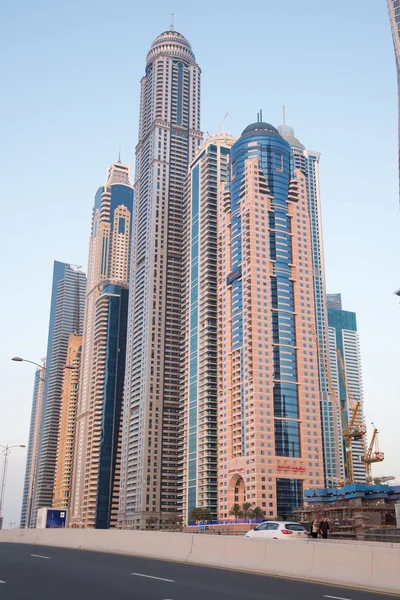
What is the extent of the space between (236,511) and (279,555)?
16696 cm

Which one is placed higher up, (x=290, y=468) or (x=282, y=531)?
(x=290, y=468)

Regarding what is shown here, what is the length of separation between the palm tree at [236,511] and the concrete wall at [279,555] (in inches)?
5967

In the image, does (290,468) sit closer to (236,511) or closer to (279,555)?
(236,511)

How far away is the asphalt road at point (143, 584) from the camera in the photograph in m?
19.1

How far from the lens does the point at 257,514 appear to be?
6924 inches

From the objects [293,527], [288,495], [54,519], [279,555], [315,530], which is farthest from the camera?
[288,495]

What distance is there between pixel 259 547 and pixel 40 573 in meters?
8.78

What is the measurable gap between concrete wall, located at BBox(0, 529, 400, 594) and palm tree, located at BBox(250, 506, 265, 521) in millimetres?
144797

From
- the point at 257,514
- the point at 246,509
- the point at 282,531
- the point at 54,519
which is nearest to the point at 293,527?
the point at 282,531

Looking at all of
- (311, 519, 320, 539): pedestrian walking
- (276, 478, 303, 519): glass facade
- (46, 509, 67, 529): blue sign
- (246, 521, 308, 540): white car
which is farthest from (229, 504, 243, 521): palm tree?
(246, 521, 308, 540): white car

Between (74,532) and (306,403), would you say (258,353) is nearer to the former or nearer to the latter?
(306,403)

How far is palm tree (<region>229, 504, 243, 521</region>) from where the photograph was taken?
18280 centimetres

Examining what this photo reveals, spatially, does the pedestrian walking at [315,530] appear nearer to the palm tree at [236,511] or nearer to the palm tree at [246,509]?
the palm tree at [246,509]

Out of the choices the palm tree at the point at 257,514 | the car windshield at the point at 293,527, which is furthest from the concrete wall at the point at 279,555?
the palm tree at the point at 257,514
